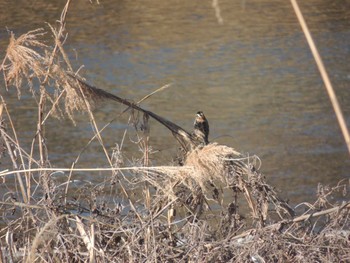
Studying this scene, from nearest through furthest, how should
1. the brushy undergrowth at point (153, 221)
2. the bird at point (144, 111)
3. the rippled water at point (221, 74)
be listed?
the brushy undergrowth at point (153, 221), the bird at point (144, 111), the rippled water at point (221, 74)

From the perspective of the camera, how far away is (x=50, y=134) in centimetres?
1016

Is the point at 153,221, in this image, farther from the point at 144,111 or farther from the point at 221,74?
the point at 221,74

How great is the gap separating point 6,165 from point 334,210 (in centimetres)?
454

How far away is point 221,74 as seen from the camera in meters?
12.7

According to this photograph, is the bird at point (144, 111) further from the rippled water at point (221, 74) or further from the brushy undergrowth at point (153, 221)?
the rippled water at point (221, 74)

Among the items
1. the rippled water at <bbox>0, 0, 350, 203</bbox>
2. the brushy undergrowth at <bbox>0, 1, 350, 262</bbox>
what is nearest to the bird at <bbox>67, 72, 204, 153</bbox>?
the brushy undergrowth at <bbox>0, 1, 350, 262</bbox>

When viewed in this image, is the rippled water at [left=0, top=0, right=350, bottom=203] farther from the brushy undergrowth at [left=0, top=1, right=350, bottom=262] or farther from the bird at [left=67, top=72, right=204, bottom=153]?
the brushy undergrowth at [left=0, top=1, right=350, bottom=262]

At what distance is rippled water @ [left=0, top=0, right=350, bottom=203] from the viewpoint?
953 centimetres

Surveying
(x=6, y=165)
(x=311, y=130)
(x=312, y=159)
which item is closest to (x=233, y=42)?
(x=311, y=130)

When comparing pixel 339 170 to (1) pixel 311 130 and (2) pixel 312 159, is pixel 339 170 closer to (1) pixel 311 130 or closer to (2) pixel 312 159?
(2) pixel 312 159

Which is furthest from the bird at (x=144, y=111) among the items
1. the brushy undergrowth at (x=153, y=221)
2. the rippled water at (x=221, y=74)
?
the rippled water at (x=221, y=74)

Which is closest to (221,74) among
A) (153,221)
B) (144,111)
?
(144,111)

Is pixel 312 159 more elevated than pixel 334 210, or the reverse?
pixel 334 210

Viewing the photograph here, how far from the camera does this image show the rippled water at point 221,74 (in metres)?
9.53
